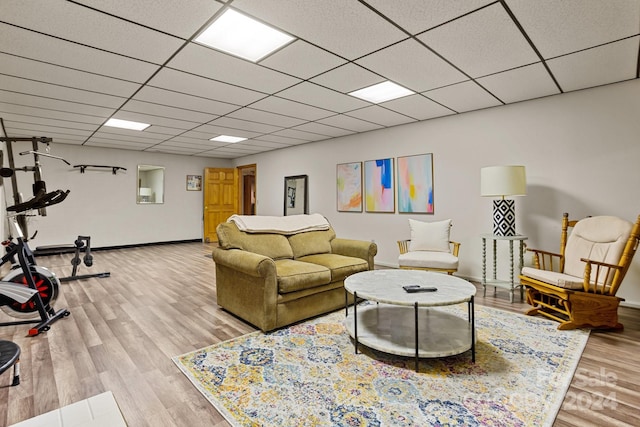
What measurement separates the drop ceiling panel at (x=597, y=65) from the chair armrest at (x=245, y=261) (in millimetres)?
3147

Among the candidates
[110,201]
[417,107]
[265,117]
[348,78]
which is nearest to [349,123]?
[417,107]

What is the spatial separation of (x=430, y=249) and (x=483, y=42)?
2.62 metres

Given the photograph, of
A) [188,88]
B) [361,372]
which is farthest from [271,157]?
[361,372]

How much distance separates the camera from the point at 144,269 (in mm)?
5422

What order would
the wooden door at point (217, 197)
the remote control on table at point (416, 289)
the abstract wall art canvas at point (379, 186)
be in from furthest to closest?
the wooden door at point (217, 197) → the abstract wall art canvas at point (379, 186) → the remote control on table at point (416, 289)

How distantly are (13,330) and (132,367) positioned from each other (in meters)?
1.57

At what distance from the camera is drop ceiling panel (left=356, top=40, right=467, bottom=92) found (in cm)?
268

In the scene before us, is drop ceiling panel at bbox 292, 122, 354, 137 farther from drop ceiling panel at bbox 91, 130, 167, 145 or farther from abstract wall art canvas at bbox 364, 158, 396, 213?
drop ceiling panel at bbox 91, 130, 167, 145

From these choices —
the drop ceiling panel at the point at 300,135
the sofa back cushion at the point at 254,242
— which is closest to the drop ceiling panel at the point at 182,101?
the drop ceiling panel at the point at 300,135

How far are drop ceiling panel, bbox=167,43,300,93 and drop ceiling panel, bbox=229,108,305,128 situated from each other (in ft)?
3.18

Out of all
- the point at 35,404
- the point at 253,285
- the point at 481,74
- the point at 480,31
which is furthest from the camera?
the point at 481,74

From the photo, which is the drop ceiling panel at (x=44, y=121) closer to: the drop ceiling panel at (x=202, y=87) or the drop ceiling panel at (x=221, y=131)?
the drop ceiling panel at (x=221, y=131)

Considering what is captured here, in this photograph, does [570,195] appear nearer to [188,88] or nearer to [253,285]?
[253,285]

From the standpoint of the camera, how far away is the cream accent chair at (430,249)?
12.8 feet
